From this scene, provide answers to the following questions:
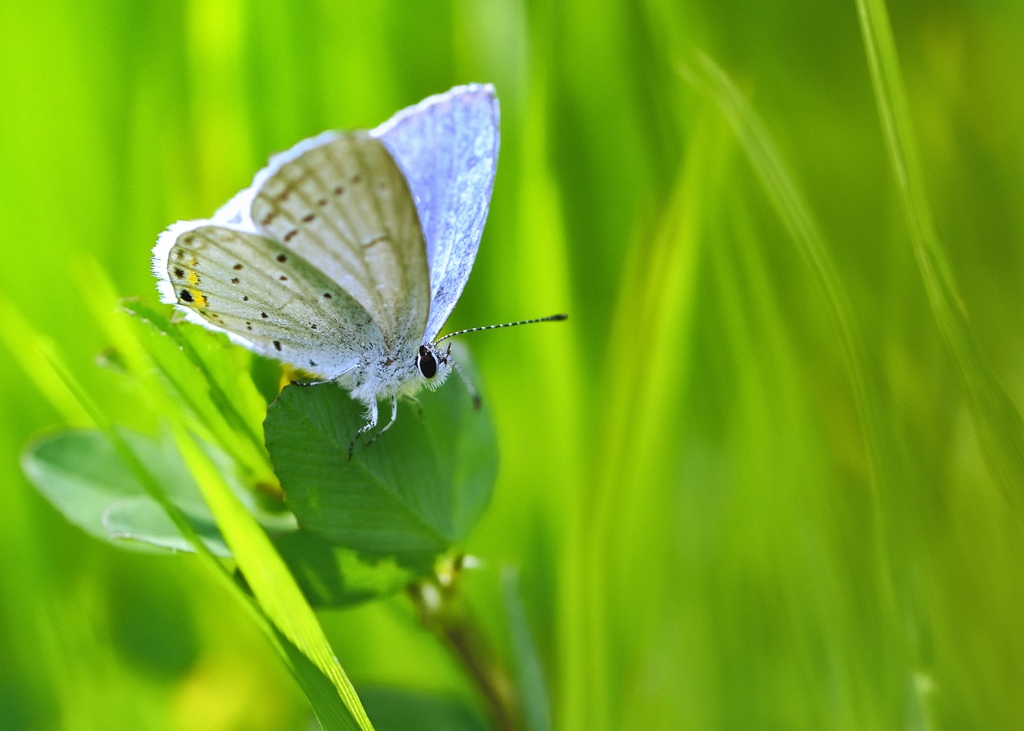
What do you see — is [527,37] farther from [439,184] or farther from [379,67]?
[439,184]

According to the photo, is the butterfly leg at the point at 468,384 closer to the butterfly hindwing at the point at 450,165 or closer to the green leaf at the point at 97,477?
the butterfly hindwing at the point at 450,165

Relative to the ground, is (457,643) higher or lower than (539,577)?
higher

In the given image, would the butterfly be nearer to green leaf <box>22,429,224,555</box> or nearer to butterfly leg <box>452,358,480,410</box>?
butterfly leg <box>452,358,480,410</box>

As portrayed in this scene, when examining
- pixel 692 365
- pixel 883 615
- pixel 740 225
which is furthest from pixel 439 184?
pixel 883 615

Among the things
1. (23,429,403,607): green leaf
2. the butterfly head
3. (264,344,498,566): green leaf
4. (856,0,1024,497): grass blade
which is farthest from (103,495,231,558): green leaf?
(856,0,1024,497): grass blade

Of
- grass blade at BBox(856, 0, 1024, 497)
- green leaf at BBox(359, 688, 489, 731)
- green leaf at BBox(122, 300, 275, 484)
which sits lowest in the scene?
green leaf at BBox(359, 688, 489, 731)

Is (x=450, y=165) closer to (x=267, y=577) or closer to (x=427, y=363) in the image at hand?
(x=427, y=363)

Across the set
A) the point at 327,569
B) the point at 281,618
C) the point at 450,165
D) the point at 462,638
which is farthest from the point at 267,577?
the point at 450,165
